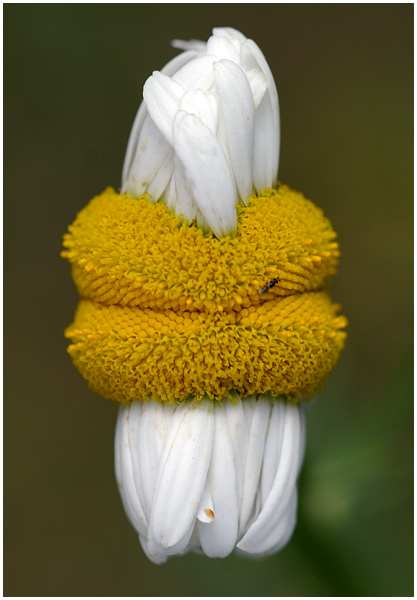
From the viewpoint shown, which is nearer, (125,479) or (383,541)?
(125,479)

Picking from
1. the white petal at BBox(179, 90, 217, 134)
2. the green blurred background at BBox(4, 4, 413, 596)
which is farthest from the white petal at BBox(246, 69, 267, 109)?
the green blurred background at BBox(4, 4, 413, 596)

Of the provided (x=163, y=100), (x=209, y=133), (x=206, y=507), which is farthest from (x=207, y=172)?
(x=206, y=507)

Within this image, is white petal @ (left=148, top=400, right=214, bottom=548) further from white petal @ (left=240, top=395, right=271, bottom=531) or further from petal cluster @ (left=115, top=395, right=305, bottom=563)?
white petal @ (left=240, top=395, right=271, bottom=531)

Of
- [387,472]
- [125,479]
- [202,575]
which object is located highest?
[125,479]

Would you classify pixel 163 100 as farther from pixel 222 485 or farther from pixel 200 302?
pixel 222 485

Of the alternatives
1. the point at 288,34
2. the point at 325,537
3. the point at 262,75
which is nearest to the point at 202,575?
the point at 325,537

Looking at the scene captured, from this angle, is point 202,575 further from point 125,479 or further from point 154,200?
point 154,200
